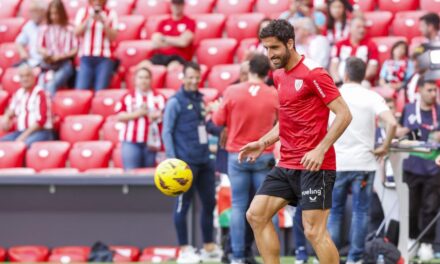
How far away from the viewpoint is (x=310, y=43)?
1282cm

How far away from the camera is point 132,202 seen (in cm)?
1174

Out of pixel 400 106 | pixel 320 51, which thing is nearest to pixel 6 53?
pixel 320 51

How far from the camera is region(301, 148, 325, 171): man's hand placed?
7398 millimetres

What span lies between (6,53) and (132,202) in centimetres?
448

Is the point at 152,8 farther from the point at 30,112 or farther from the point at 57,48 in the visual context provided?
the point at 30,112

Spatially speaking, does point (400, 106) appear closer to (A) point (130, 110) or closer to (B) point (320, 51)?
(B) point (320, 51)

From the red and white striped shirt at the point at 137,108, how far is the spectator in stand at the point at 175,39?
1525mm

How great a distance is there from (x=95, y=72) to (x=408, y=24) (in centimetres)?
418

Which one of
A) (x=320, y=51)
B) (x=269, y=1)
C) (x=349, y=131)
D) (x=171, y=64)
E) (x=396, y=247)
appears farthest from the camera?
(x=269, y=1)

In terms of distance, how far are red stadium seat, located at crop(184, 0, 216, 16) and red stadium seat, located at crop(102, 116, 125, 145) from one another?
2838 mm

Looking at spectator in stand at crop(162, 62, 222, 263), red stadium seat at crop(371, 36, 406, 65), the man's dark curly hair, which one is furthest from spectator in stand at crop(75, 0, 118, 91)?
the man's dark curly hair

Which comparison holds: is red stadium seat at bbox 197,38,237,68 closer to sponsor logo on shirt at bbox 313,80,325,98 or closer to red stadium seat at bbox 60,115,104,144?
red stadium seat at bbox 60,115,104,144

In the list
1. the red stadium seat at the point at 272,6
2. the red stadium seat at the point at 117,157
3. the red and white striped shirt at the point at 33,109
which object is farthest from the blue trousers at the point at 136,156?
the red stadium seat at the point at 272,6

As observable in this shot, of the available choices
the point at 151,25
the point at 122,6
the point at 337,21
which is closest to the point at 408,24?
the point at 337,21
